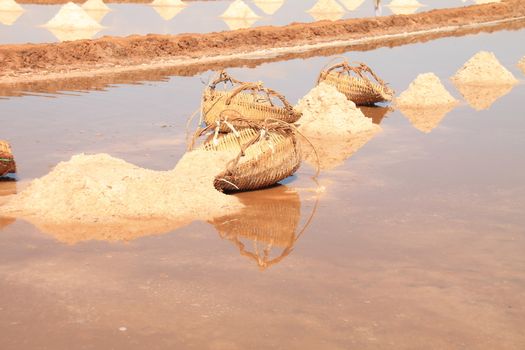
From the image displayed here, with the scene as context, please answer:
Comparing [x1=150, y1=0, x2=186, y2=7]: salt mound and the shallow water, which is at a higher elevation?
[x1=150, y1=0, x2=186, y2=7]: salt mound

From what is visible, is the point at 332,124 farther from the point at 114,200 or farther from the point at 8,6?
the point at 8,6

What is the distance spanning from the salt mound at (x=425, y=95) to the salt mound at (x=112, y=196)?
663cm

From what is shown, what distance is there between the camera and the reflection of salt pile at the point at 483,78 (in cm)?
1561

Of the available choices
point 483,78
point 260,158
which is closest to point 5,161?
point 260,158

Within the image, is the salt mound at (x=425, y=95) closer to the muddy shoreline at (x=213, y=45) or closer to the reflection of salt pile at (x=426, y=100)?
the reflection of salt pile at (x=426, y=100)

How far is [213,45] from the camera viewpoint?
72.1ft

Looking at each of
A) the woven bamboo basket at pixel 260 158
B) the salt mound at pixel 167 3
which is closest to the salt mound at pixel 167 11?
the salt mound at pixel 167 3

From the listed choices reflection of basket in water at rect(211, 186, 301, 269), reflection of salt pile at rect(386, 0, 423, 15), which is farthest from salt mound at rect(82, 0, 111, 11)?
reflection of basket in water at rect(211, 186, 301, 269)

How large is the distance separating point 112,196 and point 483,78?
34.9 ft

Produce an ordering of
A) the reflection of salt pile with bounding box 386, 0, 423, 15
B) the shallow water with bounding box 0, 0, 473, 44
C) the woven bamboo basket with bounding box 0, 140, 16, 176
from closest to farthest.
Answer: the woven bamboo basket with bounding box 0, 140, 16, 176 → the shallow water with bounding box 0, 0, 473, 44 → the reflection of salt pile with bounding box 386, 0, 423, 15

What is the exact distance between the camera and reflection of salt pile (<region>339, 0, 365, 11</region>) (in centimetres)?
4084

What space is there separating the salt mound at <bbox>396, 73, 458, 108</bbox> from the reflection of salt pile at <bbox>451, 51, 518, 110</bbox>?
1.53m

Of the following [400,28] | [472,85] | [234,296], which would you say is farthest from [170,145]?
[400,28]

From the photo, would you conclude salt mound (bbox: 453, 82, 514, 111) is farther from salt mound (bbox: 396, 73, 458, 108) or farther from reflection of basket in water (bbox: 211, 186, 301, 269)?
reflection of basket in water (bbox: 211, 186, 301, 269)
